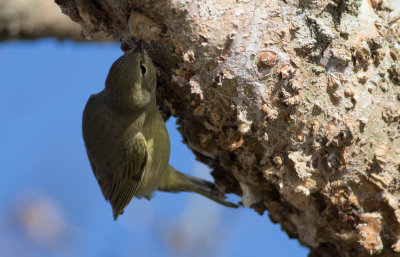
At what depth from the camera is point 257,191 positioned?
309 centimetres

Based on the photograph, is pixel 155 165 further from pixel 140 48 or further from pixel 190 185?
pixel 140 48

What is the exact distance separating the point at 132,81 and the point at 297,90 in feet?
3.28

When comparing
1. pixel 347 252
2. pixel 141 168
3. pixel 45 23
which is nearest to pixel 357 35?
A: pixel 347 252

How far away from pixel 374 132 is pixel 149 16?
1328mm

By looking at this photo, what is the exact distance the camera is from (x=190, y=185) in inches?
155

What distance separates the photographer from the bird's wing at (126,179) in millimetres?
3496

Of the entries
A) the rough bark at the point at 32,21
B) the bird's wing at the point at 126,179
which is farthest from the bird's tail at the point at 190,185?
the rough bark at the point at 32,21

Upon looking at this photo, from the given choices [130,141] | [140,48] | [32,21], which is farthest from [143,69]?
[32,21]

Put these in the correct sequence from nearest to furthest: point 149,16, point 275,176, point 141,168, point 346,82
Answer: point 149,16, point 346,82, point 275,176, point 141,168

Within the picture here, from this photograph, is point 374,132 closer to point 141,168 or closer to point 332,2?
point 332,2

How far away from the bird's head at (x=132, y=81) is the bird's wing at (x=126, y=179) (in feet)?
1.16


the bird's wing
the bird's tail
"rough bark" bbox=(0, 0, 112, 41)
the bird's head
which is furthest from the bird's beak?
the bird's tail

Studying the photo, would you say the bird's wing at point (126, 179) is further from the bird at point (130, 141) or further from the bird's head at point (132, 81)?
the bird's head at point (132, 81)

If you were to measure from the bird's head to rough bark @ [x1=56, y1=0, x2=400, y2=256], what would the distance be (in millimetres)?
82
